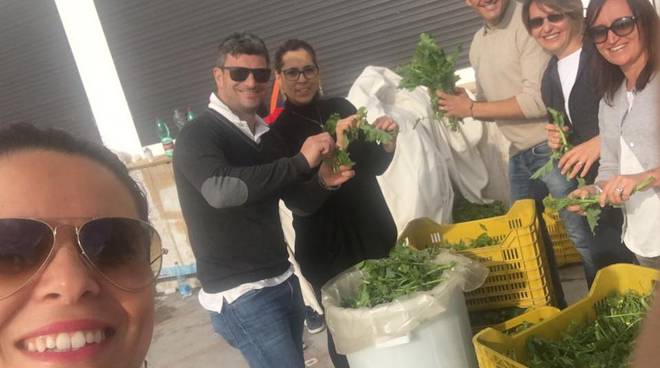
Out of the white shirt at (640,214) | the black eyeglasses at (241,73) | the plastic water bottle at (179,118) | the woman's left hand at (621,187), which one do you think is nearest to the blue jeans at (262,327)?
the black eyeglasses at (241,73)

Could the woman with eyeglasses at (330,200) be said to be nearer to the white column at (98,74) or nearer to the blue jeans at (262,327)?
the blue jeans at (262,327)

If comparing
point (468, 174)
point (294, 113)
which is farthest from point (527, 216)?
point (468, 174)

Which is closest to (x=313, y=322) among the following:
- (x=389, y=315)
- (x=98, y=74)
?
(x=389, y=315)

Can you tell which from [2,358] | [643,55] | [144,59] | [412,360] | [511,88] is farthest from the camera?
[144,59]

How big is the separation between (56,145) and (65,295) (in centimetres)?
33

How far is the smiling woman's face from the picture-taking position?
95cm

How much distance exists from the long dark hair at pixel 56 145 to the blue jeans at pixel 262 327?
1360 millimetres

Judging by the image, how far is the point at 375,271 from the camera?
2812 millimetres

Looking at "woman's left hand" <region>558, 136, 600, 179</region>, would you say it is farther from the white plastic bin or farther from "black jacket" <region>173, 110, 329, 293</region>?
"black jacket" <region>173, 110, 329, 293</region>

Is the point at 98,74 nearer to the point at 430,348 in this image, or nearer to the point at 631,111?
the point at 430,348

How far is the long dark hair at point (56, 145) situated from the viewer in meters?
1.06

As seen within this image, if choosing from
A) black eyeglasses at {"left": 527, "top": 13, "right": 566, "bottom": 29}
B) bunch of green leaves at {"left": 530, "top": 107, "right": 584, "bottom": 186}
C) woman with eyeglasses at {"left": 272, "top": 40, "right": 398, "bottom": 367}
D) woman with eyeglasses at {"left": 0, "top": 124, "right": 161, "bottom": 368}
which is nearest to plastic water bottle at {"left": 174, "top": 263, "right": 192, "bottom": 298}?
woman with eyeglasses at {"left": 272, "top": 40, "right": 398, "bottom": 367}

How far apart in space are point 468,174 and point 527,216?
2.14m

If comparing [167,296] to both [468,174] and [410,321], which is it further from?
[410,321]
